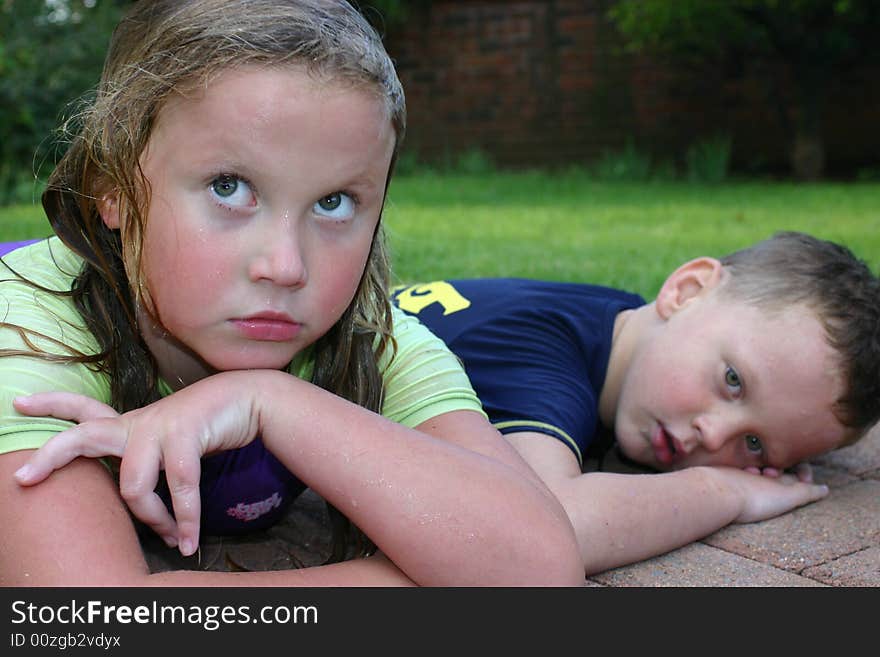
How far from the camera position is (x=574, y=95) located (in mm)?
11719

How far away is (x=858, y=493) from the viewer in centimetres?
268

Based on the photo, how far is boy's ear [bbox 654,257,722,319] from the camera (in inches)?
111

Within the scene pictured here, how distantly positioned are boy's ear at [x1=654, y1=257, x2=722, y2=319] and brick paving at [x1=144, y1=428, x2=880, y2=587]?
61 centimetres

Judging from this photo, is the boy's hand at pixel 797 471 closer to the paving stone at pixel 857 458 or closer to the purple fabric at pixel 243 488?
the paving stone at pixel 857 458

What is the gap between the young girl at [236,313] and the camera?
5.09 ft

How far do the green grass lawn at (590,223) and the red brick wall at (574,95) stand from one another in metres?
1.42

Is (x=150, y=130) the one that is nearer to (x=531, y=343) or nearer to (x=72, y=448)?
(x=72, y=448)

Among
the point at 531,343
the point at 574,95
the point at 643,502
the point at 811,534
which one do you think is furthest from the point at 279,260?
the point at 574,95

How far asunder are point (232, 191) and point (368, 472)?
46 centimetres

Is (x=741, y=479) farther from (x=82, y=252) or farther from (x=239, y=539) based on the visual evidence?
(x=82, y=252)

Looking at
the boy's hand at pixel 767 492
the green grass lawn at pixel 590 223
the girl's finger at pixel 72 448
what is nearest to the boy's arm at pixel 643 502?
the boy's hand at pixel 767 492

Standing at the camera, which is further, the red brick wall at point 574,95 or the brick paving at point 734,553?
the red brick wall at point 574,95
